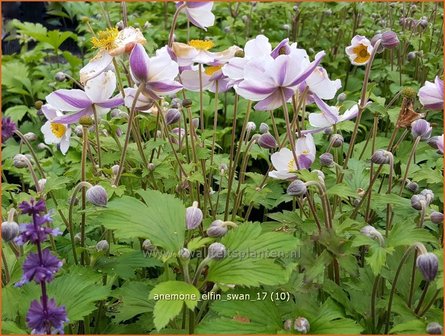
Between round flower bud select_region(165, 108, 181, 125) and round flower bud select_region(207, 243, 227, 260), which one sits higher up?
round flower bud select_region(207, 243, 227, 260)

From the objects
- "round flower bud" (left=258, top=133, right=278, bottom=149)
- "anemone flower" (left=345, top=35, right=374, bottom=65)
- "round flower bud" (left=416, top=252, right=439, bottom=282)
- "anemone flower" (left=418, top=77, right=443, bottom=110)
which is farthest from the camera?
"anemone flower" (left=345, top=35, right=374, bottom=65)

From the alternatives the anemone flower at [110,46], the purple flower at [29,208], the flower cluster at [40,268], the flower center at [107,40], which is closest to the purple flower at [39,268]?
the flower cluster at [40,268]

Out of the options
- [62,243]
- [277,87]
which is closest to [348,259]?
[277,87]

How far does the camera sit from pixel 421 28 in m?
3.35

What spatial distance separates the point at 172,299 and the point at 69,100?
0.69m

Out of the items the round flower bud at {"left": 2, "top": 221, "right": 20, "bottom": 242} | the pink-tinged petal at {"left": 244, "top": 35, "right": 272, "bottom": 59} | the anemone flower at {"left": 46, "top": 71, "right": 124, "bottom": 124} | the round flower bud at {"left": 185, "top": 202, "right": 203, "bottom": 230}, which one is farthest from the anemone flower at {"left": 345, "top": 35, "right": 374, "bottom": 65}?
the round flower bud at {"left": 2, "top": 221, "right": 20, "bottom": 242}

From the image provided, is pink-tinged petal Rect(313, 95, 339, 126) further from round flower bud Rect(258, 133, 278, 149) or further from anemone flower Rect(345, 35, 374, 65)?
anemone flower Rect(345, 35, 374, 65)

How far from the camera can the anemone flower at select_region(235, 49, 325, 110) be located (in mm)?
1445

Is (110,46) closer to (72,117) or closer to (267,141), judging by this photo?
(72,117)

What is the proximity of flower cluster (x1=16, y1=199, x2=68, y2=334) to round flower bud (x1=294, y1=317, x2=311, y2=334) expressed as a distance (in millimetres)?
480

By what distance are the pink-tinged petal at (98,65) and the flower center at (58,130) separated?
0.22m

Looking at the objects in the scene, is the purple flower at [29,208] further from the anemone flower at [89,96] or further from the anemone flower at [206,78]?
the anemone flower at [206,78]

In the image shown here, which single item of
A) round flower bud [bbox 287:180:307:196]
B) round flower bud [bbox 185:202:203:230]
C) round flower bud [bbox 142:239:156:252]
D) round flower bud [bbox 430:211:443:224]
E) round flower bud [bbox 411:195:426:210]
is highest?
round flower bud [bbox 287:180:307:196]

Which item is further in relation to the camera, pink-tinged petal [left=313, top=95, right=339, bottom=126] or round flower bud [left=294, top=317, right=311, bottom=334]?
pink-tinged petal [left=313, top=95, right=339, bottom=126]
